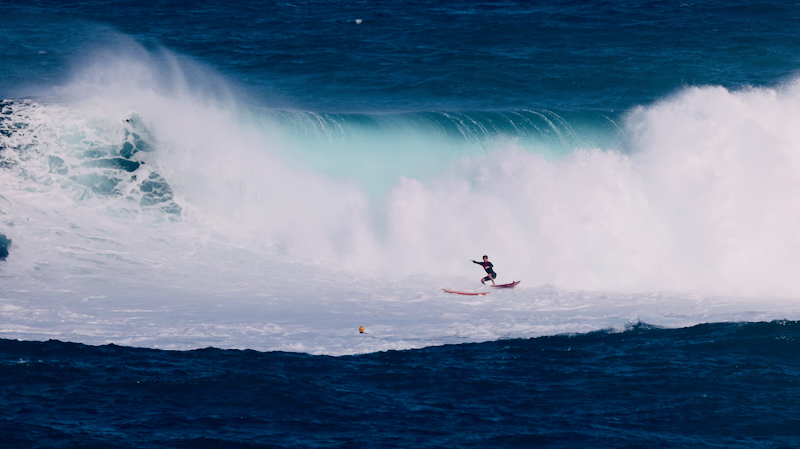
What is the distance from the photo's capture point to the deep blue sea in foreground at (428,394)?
13.5m

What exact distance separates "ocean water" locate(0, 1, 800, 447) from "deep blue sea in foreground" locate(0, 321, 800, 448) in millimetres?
64

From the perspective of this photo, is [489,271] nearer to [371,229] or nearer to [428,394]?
[371,229]

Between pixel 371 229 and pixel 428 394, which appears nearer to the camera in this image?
pixel 428 394

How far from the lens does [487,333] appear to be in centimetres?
1834

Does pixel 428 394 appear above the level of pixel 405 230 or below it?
below

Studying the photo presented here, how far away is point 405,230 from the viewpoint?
2455 centimetres

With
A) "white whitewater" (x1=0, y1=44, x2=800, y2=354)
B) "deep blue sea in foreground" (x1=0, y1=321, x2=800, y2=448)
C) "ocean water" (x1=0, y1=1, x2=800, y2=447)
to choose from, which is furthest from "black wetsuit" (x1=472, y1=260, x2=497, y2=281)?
"deep blue sea in foreground" (x1=0, y1=321, x2=800, y2=448)

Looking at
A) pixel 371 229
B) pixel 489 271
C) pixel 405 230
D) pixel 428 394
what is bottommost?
pixel 428 394

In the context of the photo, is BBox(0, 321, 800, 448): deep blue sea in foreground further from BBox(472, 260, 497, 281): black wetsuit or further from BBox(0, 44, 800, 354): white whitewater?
BBox(472, 260, 497, 281): black wetsuit

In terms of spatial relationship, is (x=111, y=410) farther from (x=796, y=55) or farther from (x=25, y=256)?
(x=796, y=55)

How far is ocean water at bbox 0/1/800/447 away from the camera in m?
14.7

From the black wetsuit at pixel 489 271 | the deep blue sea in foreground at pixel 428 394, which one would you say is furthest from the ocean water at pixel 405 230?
the black wetsuit at pixel 489 271

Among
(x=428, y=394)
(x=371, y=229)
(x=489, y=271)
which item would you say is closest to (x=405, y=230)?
(x=371, y=229)

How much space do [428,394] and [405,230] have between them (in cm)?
981
